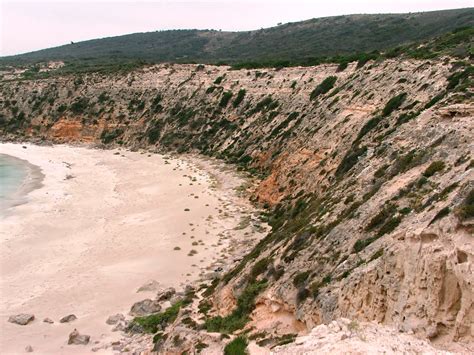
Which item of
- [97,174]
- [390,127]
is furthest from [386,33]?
[390,127]

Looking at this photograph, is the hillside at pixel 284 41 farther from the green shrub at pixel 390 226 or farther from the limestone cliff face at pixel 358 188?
the green shrub at pixel 390 226

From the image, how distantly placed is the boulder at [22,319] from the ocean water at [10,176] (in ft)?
64.9

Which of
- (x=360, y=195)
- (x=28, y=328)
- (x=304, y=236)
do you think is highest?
(x=360, y=195)

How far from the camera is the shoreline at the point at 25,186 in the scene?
120ft

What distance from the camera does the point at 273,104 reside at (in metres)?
47.6

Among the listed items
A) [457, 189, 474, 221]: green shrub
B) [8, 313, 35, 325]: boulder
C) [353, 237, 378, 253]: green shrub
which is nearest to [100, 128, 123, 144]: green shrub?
[8, 313, 35, 325]: boulder

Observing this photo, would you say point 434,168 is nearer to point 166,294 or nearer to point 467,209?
Result: point 467,209

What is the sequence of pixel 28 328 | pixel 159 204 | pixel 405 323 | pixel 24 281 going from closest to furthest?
pixel 405 323 < pixel 28 328 < pixel 24 281 < pixel 159 204

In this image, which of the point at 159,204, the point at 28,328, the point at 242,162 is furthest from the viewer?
the point at 242,162

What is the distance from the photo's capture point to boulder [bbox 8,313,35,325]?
18.7 metres

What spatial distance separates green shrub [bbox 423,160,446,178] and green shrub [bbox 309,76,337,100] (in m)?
26.6

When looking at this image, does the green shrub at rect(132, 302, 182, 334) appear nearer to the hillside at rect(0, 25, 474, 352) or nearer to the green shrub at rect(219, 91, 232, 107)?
the hillside at rect(0, 25, 474, 352)

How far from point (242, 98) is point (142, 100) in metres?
19.0

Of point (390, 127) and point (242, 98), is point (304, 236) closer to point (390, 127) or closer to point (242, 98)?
point (390, 127)
